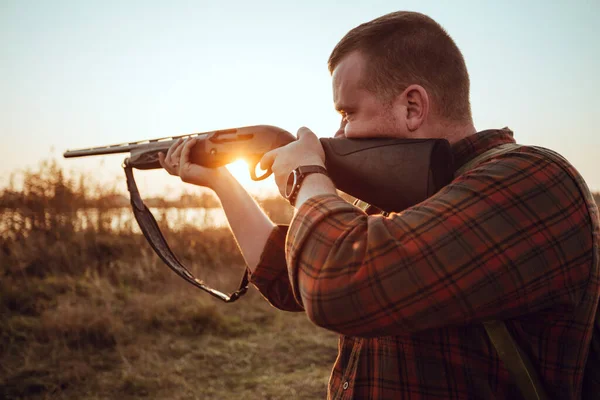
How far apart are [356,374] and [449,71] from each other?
1.15m

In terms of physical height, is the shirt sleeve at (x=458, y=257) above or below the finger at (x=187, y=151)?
below

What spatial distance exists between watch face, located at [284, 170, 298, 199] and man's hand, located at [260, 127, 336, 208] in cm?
4

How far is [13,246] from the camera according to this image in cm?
716

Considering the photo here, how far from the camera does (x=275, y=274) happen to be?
2025 millimetres

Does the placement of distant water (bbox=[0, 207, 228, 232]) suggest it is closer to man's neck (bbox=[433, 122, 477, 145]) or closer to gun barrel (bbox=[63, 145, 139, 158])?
gun barrel (bbox=[63, 145, 139, 158])

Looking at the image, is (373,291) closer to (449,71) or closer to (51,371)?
(449,71)

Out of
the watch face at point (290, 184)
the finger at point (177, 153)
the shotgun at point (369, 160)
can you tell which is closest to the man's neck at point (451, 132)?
the shotgun at point (369, 160)

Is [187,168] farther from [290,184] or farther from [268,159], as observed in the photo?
[290,184]

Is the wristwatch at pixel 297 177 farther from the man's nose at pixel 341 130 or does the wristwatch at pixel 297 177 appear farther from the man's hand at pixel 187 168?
the man's hand at pixel 187 168

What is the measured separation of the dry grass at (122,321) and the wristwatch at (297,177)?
321 centimetres

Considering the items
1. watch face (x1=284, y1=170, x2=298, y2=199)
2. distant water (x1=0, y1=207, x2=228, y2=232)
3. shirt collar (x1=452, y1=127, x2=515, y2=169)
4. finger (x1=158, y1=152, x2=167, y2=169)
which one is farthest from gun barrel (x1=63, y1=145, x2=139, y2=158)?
distant water (x1=0, y1=207, x2=228, y2=232)

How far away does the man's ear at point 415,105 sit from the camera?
1.73 meters

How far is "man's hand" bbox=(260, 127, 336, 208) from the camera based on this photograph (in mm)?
1436

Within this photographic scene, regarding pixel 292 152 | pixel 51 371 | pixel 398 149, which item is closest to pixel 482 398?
pixel 398 149
